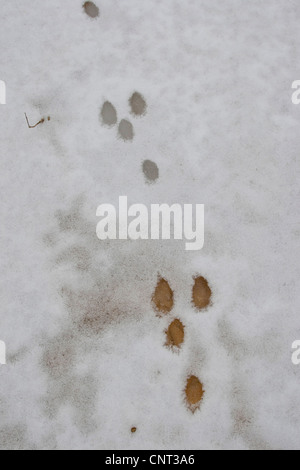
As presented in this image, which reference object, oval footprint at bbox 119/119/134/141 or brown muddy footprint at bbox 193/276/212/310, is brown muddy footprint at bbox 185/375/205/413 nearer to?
brown muddy footprint at bbox 193/276/212/310

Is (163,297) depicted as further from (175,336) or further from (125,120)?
(125,120)

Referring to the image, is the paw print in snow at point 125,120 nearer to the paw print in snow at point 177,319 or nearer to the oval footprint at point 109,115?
the oval footprint at point 109,115

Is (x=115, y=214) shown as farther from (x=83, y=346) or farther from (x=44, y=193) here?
(x=83, y=346)

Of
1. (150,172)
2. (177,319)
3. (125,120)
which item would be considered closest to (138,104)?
(125,120)

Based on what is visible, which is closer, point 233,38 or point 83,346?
point 83,346

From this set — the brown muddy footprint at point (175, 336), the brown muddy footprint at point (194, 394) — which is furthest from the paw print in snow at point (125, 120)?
the brown muddy footprint at point (194, 394)
